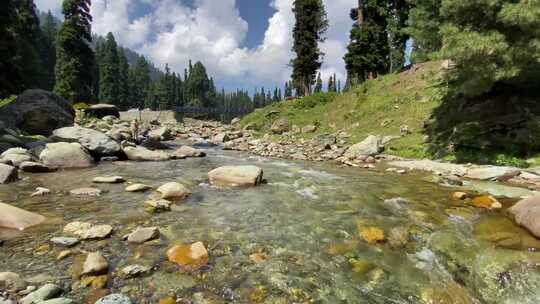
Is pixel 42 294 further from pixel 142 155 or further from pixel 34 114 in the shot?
pixel 34 114

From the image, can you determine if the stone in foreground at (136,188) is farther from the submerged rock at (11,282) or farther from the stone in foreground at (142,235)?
the submerged rock at (11,282)

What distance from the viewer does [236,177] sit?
1173cm

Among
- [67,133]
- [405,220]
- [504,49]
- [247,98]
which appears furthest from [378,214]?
[247,98]

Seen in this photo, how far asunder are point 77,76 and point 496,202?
49.0 m

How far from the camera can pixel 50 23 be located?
279 ft

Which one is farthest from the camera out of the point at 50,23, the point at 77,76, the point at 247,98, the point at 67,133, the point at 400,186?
the point at 247,98

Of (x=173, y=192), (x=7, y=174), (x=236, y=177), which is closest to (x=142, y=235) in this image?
(x=173, y=192)

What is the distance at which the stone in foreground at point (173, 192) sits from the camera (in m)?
9.63

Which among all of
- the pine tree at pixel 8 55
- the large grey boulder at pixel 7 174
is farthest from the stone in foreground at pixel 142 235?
the pine tree at pixel 8 55

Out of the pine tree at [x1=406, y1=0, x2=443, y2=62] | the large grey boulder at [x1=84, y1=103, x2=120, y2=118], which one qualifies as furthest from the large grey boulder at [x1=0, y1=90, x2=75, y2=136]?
the pine tree at [x1=406, y1=0, x2=443, y2=62]

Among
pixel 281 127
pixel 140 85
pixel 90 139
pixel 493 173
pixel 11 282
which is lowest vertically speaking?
pixel 11 282

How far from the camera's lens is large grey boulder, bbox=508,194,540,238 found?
287 inches

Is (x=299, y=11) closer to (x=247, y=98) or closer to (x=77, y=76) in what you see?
(x=77, y=76)

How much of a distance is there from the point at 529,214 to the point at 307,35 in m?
40.7
